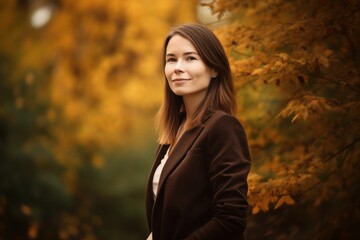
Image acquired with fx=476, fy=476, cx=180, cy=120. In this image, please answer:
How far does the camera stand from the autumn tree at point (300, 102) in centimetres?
378

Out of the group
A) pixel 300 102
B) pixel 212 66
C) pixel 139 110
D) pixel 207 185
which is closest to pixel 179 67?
pixel 212 66

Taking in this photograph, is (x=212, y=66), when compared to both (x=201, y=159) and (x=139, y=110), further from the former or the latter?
(x=139, y=110)

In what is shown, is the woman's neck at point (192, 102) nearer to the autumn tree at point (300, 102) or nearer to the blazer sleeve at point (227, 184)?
the blazer sleeve at point (227, 184)

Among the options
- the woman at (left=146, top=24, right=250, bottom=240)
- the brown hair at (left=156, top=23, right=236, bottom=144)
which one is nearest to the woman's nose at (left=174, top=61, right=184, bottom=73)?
the woman at (left=146, top=24, right=250, bottom=240)

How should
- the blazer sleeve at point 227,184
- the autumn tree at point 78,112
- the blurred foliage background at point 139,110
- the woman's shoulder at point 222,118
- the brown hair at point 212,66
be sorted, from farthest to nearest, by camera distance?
the autumn tree at point 78,112 → the blurred foliage background at point 139,110 → the brown hair at point 212,66 → the woman's shoulder at point 222,118 → the blazer sleeve at point 227,184

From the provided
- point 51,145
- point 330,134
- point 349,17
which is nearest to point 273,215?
point 330,134

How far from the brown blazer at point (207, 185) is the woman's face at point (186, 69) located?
0.24 meters

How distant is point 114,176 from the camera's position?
1214cm

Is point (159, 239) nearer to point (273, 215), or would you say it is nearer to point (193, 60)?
point (193, 60)

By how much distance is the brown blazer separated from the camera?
8.04 feet

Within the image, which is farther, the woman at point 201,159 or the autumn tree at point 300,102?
the autumn tree at point 300,102

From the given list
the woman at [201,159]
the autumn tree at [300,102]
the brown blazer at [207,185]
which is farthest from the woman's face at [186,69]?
the autumn tree at [300,102]

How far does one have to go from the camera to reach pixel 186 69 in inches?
112

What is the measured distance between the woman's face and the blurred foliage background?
2.94 feet
